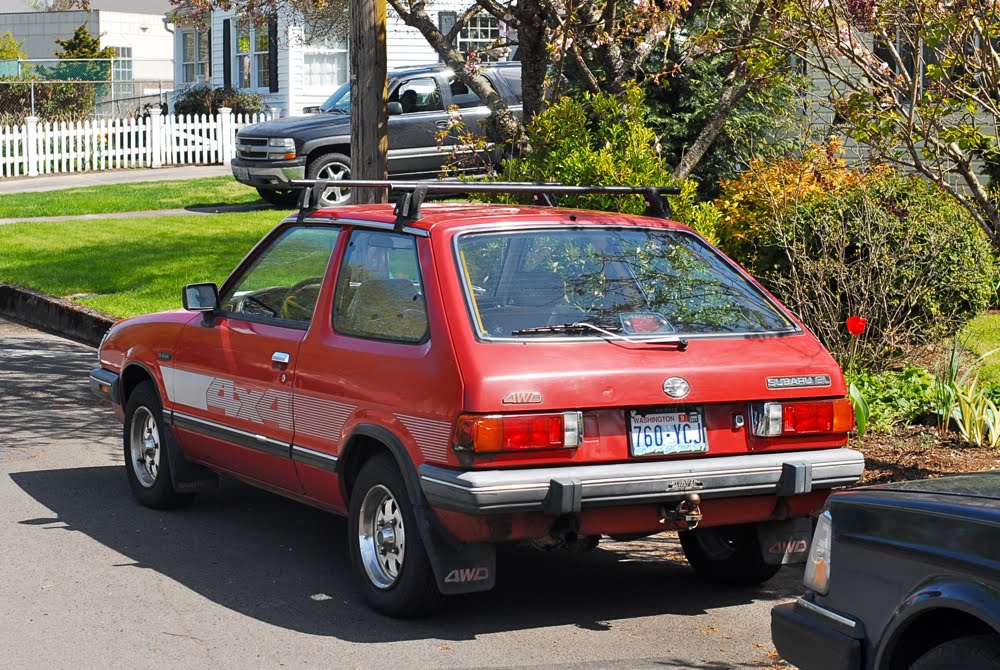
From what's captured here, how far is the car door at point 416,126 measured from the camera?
21766 mm

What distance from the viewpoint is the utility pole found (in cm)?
1003

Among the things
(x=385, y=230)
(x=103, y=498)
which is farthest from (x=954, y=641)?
(x=103, y=498)

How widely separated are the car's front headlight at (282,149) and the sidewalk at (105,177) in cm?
554

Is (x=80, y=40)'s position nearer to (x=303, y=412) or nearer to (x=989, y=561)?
(x=303, y=412)

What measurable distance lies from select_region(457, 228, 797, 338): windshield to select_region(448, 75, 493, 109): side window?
15.8 meters

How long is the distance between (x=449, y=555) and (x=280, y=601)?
3.34 feet

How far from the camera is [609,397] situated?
18.3ft

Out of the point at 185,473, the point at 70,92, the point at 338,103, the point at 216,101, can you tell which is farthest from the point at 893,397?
the point at 70,92

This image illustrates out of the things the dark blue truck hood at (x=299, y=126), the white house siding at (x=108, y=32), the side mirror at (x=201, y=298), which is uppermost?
the white house siding at (x=108, y=32)

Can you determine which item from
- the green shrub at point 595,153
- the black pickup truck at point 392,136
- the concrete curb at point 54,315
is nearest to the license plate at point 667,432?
the green shrub at point 595,153

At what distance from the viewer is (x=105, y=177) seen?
28406 millimetres

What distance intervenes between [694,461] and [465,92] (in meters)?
17.2

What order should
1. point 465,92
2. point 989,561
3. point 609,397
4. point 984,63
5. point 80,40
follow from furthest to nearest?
point 80,40 → point 465,92 → point 984,63 → point 609,397 → point 989,561

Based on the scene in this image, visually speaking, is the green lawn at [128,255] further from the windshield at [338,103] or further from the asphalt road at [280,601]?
the asphalt road at [280,601]
